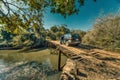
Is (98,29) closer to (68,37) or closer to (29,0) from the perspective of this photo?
(68,37)

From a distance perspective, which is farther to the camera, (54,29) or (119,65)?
(54,29)

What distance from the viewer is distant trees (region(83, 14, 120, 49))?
22.2m

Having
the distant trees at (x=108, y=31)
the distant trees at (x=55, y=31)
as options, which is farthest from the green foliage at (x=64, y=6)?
the distant trees at (x=55, y=31)

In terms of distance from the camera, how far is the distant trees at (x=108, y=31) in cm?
2220

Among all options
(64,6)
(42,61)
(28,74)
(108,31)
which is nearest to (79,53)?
(28,74)

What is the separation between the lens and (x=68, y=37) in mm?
24734

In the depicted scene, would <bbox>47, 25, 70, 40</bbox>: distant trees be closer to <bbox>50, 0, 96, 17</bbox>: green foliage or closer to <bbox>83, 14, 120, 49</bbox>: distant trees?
<bbox>83, 14, 120, 49</bbox>: distant trees

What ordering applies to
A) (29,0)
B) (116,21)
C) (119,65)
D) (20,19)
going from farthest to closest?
(116,21) < (119,65) < (20,19) < (29,0)

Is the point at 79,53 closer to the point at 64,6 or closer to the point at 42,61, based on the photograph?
the point at 42,61

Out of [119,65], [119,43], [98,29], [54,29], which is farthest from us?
[54,29]

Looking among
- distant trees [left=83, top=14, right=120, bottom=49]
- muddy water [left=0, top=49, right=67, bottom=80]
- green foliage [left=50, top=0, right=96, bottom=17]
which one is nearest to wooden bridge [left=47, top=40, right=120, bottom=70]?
muddy water [left=0, top=49, right=67, bottom=80]

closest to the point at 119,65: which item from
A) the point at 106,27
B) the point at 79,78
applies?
the point at 79,78

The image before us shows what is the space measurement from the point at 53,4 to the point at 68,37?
18.7m

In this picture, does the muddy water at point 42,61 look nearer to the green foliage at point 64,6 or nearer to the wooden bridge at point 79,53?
the wooden bridge at point 79,53
